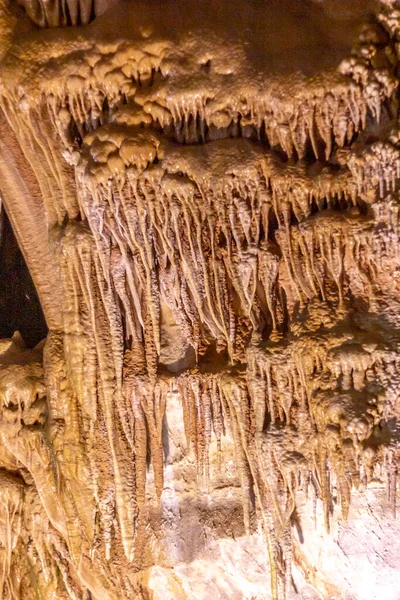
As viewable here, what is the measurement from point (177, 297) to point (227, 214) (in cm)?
54

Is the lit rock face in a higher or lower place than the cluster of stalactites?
lower

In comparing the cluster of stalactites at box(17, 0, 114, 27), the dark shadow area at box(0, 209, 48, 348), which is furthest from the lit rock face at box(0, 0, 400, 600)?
the dark shadow area at box(0, 209, 48, 348)

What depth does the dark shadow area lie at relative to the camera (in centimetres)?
523

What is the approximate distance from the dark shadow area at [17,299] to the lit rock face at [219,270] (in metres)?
1.01

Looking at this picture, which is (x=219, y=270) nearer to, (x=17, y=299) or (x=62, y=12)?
(x=62, y=12)

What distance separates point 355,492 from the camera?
3.80 m

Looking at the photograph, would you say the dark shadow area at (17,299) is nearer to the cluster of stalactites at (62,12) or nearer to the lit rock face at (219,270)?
the lit rock face at (219,270)

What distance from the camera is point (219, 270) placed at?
373 centimetres

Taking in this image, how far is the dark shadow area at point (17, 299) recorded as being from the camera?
17.2ft

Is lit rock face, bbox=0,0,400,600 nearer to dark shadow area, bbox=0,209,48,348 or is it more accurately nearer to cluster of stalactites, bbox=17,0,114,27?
cluster of stalactites, bbox=17,0,114,27

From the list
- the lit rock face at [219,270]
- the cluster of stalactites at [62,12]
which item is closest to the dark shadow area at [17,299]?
the lit rock face at [219,270]

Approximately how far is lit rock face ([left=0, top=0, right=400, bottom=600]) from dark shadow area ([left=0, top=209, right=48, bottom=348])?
101 cm

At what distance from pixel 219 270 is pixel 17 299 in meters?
2.12

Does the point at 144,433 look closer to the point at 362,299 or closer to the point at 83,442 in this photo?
the point at 83,442
